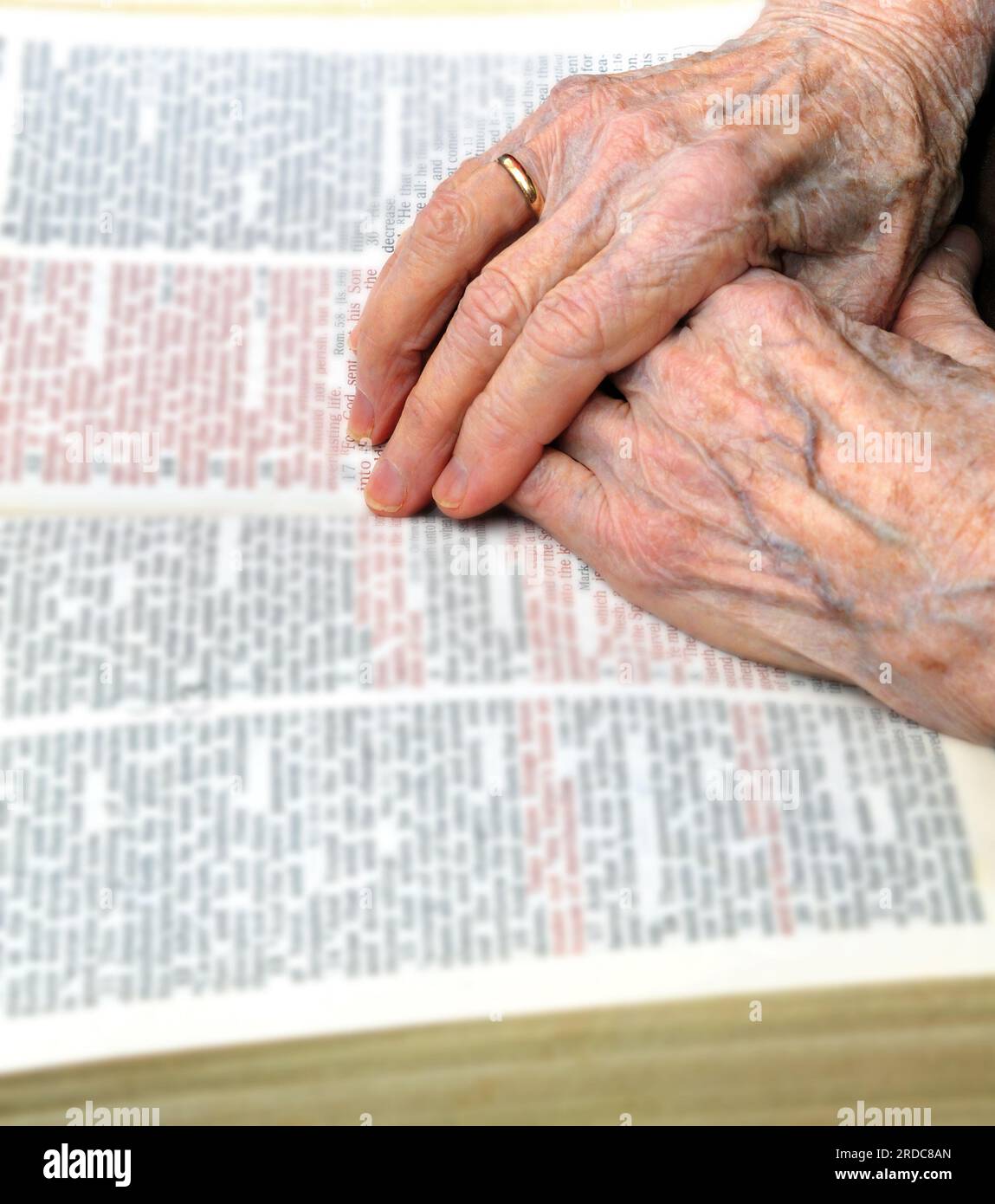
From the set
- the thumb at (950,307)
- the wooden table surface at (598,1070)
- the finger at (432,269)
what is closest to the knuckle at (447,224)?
the finger at (432,269)

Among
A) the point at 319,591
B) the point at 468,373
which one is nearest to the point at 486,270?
the point at 468,373

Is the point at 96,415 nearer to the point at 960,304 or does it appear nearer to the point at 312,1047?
the point at 312,1047

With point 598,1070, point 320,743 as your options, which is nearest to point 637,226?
point 320,743

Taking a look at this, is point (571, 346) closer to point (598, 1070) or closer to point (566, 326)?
point (566, 326)

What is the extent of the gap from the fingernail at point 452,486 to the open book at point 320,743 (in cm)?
3

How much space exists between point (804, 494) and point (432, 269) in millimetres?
292

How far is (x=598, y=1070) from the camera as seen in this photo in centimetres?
69

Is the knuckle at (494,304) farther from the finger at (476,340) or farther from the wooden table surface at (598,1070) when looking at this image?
the wooden table surface at (598,1070)

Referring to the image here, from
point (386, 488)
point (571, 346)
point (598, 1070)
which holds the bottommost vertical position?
point (598, 1070)

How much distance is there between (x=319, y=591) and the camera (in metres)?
0.81

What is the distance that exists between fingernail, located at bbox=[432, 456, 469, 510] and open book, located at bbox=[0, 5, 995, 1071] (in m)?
0.03

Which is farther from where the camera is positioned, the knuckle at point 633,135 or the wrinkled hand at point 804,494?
the knuckle at point 633,135

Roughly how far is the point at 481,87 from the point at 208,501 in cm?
47

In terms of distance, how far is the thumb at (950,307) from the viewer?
84 centimetres
